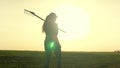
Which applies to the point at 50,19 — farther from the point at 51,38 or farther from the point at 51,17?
the point at 51,38

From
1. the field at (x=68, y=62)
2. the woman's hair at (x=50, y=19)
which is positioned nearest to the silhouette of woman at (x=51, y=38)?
the woman's hair at (x=50, y=19)

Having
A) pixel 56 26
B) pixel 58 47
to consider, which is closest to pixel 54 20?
pixel 56 26

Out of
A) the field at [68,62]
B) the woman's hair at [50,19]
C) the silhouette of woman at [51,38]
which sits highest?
the woman's hair at [50,19]

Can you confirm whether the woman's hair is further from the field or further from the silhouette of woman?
the field

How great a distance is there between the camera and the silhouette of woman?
42.7ft

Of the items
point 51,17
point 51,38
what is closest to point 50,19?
point 51,17

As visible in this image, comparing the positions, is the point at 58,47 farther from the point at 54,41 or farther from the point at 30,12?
the point at 30,12

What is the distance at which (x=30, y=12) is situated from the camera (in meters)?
13.6

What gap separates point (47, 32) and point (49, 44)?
18.0 inches

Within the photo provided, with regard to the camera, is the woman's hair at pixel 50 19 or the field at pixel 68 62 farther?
the field at pixel 68 62

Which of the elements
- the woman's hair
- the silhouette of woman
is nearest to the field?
the silhouette of woman

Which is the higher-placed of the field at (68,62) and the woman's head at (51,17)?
the woman's head at (51,17)

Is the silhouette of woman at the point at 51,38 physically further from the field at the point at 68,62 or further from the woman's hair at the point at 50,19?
the field at the point at 68,62

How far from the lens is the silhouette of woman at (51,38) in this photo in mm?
13000
